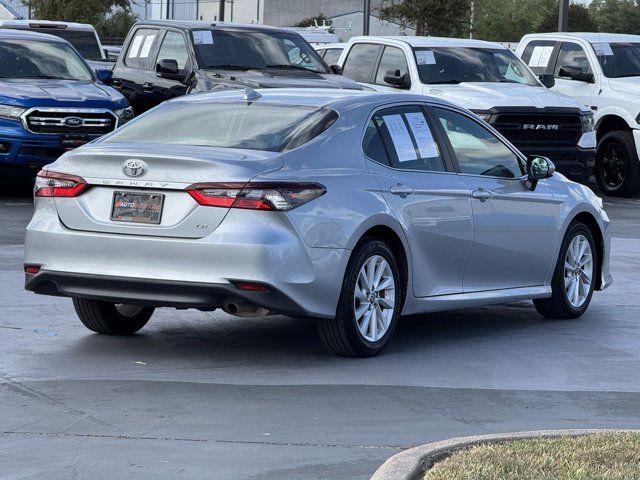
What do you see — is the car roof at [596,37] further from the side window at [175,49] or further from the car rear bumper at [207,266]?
the car rear bumper at [207,266]

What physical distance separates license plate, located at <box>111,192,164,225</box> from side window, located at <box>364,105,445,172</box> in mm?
1402

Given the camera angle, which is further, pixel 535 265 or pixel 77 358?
pixel 535 265

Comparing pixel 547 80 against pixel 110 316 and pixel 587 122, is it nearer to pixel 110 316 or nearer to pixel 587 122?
pixel 587 122

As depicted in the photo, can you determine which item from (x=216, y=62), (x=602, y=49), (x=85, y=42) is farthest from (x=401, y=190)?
(x=85, y=42)

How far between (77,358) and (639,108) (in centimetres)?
1351

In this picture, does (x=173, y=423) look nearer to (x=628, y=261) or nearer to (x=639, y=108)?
(x=628, y=261)

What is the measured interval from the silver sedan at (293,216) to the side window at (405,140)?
1 centimetres

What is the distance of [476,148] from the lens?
387 inches

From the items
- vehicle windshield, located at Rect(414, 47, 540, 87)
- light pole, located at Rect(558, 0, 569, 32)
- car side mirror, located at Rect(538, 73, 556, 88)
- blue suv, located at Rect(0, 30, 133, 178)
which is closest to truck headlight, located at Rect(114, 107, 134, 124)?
blue suv, located at Rect(0, 30, 133, 178)

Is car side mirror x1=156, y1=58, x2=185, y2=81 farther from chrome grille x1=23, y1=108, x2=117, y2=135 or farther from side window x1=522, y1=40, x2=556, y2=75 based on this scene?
side window x1=522, y1=40, x2=556, y2=75

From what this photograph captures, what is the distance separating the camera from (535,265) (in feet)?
32.8

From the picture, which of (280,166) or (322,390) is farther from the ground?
(280,166)

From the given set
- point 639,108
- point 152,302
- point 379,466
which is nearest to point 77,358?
point 152,302

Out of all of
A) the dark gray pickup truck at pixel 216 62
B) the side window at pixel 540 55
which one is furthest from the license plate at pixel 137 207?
the side window at pixel 540 55
